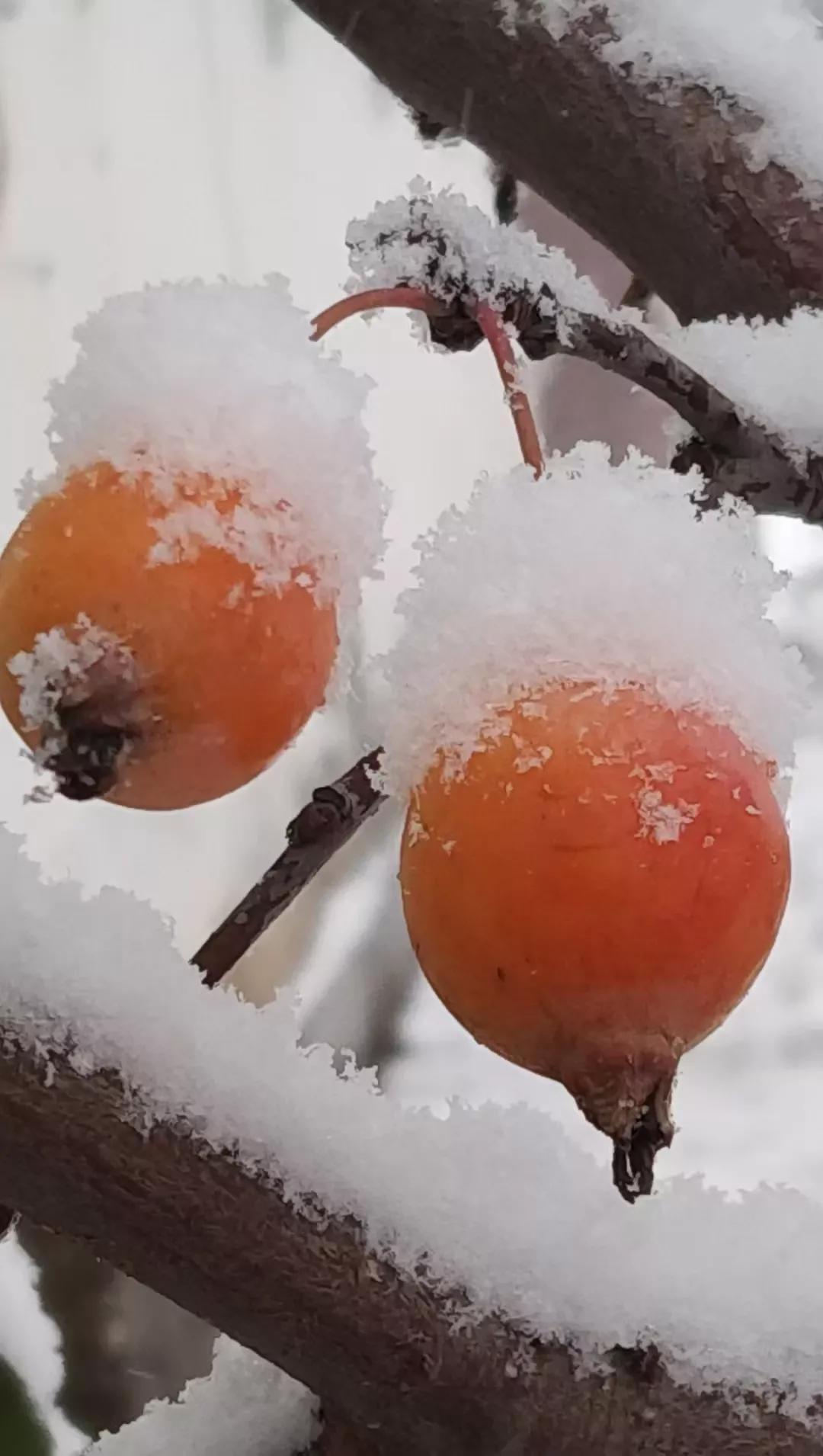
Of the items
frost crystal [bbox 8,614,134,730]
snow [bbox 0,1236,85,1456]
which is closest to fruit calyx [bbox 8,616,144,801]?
frost crystal [bbox 8,614,134,730]

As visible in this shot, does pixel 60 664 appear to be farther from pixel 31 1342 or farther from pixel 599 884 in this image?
pixel 31 1342

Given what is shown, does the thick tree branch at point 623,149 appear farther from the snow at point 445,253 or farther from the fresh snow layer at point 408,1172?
the fresh snow layer at point 408,1172

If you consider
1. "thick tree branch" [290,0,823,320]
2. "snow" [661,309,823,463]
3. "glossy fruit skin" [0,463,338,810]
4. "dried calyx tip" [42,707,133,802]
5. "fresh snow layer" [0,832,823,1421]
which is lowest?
"fresh snow layer" [0,832,823,1421]

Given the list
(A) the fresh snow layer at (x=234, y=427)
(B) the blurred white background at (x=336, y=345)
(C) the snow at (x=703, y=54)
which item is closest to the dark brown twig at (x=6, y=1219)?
(A) the fresh snow layer at (x=234, y=427)

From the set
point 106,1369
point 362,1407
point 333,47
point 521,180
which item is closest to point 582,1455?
point 362,1407

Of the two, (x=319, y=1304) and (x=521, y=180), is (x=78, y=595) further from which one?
(x=521, y=180)

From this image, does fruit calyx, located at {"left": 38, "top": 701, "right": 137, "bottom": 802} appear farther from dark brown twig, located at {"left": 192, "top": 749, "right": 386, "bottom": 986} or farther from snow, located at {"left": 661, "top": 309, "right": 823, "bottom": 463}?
snow, located at {"left": 661, "top": 309, "right": 823, "bottom": 463}
